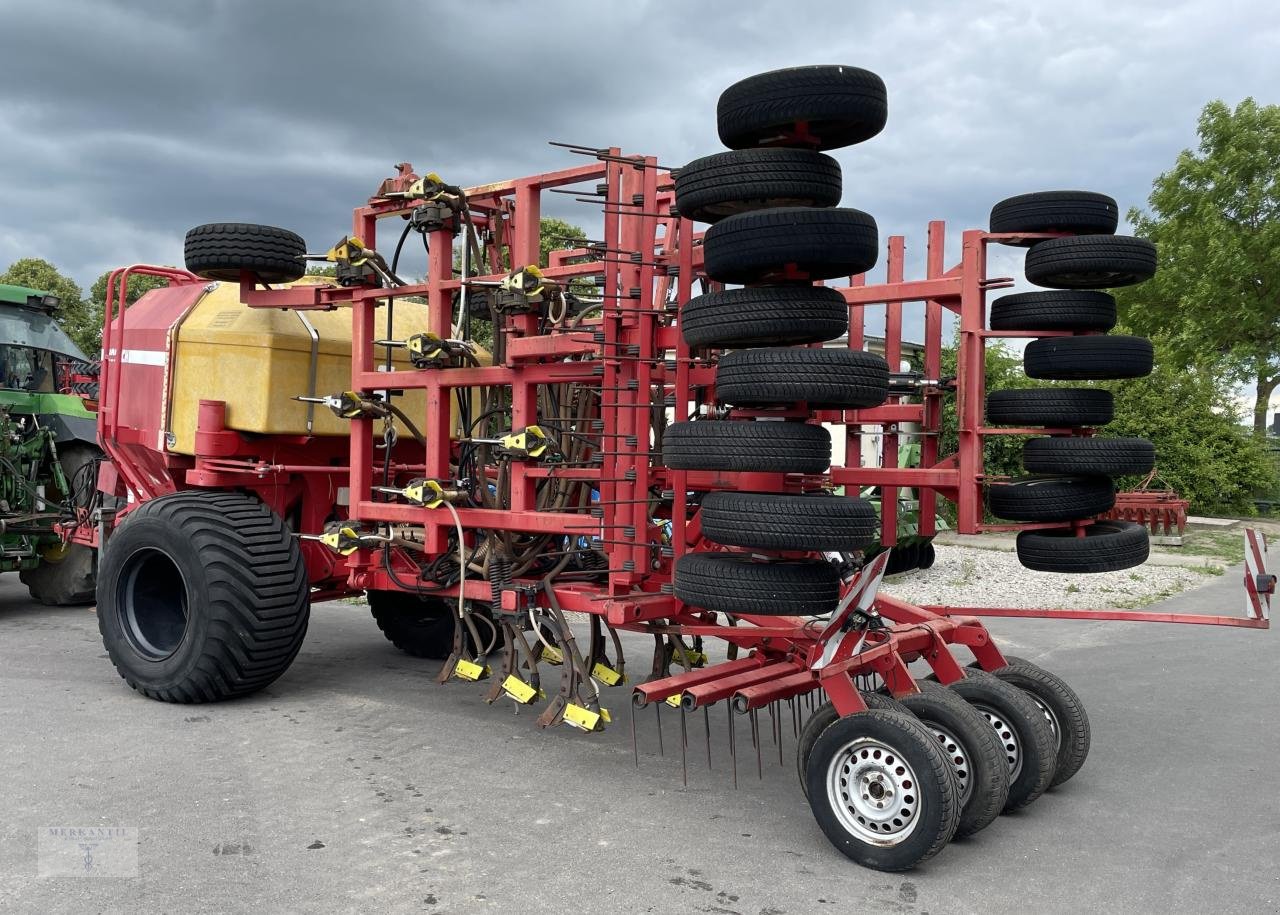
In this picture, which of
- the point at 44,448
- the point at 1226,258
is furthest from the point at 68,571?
the point at 1226,258

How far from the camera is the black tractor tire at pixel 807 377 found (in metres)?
4.01

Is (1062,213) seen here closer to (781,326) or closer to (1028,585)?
(781,326)

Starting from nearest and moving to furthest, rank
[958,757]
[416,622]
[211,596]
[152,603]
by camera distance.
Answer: [958,757], [211,596], [152,603], [416,622]

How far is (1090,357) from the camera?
4.70 m

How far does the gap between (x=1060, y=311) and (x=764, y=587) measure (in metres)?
1.90

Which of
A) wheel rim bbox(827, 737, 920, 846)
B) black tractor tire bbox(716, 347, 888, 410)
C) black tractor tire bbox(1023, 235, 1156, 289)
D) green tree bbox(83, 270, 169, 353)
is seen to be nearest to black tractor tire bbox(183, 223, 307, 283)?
black tractor tire bbox(716, 347, 888, 410)

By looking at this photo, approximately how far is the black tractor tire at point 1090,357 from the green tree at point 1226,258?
2576cm

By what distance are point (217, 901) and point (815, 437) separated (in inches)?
103

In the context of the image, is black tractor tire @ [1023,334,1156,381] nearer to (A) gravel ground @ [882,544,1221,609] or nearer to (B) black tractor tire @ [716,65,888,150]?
(B) black tractor tire @ [716,65,888,150]

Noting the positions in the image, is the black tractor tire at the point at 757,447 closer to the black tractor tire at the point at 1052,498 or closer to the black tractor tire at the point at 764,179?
the black tractor tire at the point at 764,179

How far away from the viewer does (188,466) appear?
6.83 m

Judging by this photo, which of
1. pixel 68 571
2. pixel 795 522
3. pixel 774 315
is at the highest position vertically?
pixel 774 315

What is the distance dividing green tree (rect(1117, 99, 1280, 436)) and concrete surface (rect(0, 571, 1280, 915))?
25537 mm

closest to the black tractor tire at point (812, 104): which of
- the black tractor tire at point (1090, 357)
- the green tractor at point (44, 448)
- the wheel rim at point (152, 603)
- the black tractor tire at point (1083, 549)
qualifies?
the black tractor tire at point (1090, 357)
